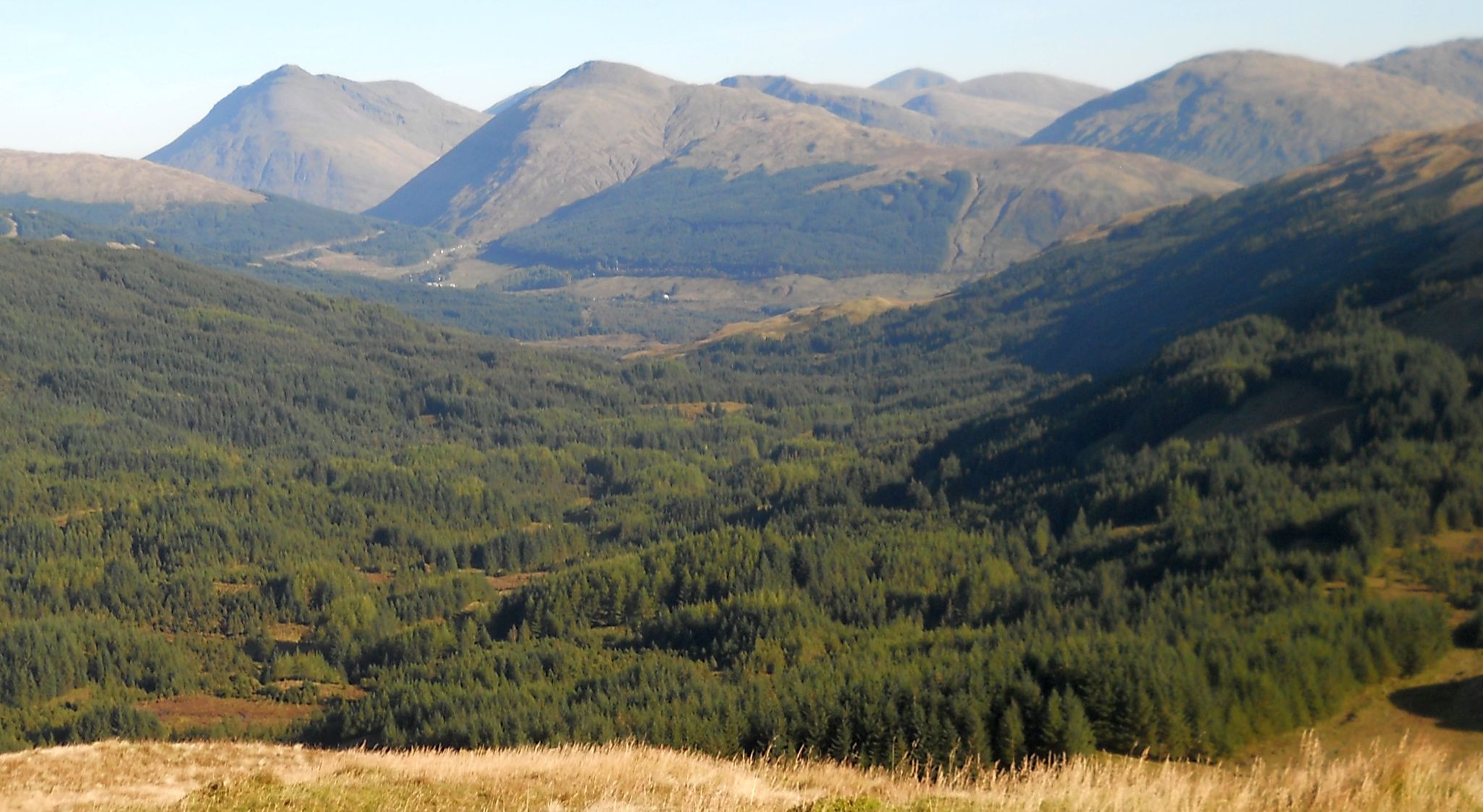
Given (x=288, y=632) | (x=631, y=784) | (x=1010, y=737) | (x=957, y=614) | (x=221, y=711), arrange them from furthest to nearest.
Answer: (x=288, y=632) → (x=221, y=711) → (x=957, y=614) → (x=1010, y=737) → (x=631, y=784)

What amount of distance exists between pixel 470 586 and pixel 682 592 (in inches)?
1561

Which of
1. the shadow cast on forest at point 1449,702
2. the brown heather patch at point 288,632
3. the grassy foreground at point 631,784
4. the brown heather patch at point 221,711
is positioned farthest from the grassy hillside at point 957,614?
the grassy foreground at point 631,784

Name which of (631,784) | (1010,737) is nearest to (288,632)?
(1010,737)

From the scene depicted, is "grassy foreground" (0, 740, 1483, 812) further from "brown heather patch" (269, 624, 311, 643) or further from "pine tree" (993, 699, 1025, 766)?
"brown heather patch" (269, 624, 311, 643)

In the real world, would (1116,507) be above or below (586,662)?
above

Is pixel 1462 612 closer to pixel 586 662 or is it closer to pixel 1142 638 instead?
pixel 1142 638

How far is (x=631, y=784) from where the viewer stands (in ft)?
142

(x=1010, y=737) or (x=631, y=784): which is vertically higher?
(x=631, y=784)

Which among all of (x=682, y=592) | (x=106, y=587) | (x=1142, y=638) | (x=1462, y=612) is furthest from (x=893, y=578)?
(x=106, y=587)

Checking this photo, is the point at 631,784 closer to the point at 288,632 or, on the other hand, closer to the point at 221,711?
the point at 221,711

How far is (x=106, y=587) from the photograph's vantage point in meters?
193

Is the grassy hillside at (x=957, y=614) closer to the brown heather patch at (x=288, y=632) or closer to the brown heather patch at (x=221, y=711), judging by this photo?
the brown heather patch at (x=221, y=711)

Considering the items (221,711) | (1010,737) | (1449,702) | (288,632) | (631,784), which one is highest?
(631,784)

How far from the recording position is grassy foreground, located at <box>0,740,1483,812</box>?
34.4 meters
